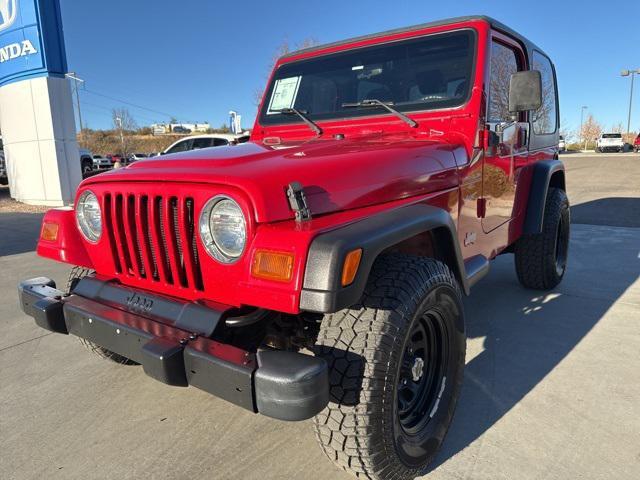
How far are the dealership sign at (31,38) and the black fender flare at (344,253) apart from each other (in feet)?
37.0

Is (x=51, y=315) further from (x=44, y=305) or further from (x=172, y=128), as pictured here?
(x=172, y=128)

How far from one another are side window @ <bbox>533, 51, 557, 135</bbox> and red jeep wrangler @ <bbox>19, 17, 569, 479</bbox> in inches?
38.7

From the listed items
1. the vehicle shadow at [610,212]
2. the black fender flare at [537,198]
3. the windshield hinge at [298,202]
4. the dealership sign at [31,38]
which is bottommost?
the vehicle shadow at [610,212]

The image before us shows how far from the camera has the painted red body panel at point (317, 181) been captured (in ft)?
A: 5.26

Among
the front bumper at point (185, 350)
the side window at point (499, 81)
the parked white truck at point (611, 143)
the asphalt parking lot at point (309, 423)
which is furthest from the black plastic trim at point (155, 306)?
the parked white truck at point (611, 143)

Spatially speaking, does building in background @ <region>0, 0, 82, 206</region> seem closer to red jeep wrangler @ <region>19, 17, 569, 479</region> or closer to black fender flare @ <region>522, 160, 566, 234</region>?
red jeep wrangler @ <region>19, 17, 569, 479</region>

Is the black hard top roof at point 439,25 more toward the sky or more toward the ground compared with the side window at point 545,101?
more toward the sky

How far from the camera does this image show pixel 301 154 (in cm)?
206

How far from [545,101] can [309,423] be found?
3462mm

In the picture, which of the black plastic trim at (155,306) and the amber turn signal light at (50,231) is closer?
the black plastic trim at (155,306)

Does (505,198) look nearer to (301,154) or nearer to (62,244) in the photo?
(301,154)

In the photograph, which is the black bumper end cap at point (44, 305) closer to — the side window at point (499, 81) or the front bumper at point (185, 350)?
the front bumper at point (185, 350)

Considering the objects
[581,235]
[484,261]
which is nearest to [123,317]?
[484,261]

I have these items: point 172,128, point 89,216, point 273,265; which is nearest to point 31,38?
point 89,216
